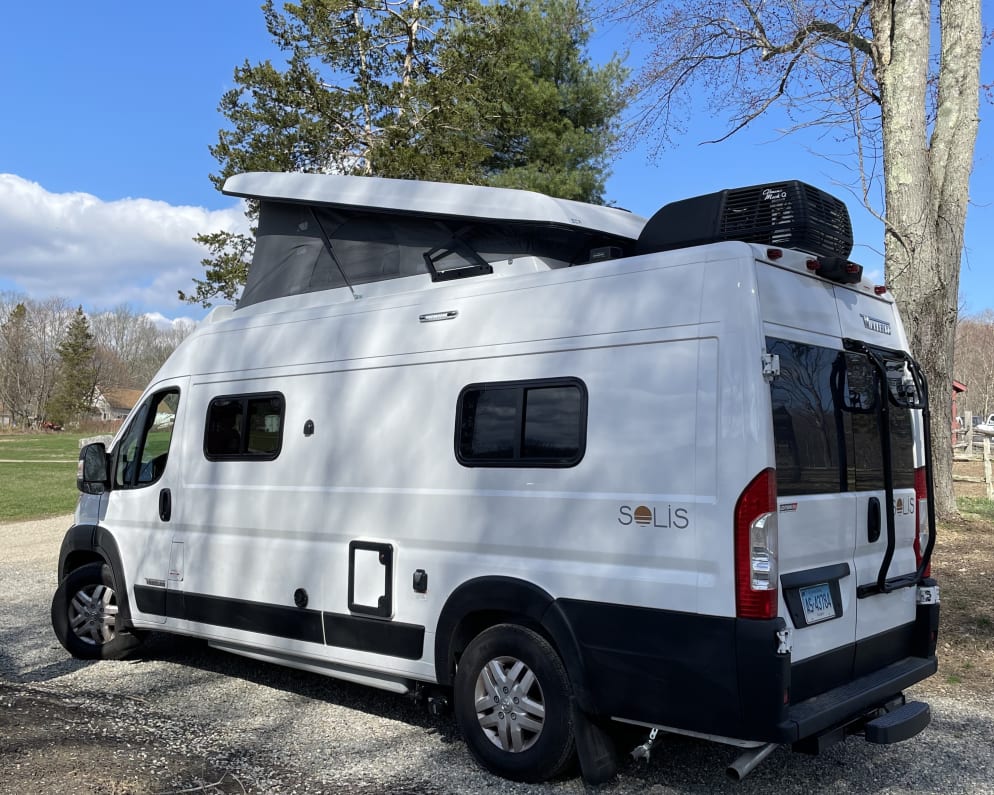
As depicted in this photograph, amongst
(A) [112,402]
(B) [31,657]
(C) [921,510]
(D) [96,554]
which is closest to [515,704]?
(C) [921,510]

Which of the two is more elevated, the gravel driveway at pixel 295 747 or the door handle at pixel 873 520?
the door handle at pixel 873 520

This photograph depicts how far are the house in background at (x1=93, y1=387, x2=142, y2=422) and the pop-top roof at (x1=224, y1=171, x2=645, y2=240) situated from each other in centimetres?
7979

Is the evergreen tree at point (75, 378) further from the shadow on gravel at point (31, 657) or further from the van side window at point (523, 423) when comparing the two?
the van side window at point (523, 423)

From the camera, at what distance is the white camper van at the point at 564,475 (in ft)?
13.0

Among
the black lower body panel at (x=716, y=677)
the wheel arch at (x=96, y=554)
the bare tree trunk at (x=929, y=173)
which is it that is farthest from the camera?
the bare tree trunk at (x=929, y=173)

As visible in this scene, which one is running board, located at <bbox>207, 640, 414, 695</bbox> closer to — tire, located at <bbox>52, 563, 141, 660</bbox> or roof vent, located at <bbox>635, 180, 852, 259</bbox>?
tire, located at <bbox>52, 563, 141, 660</bbox>

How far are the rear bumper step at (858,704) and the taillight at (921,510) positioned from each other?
596 millimetres

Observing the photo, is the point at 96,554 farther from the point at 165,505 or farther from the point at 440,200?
the point at 440,200

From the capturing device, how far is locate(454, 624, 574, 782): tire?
172 inches

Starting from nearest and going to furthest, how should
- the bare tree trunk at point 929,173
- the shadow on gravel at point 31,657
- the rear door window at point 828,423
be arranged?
the rear door window at point 828,423 → the shadow on gravel at point 31,657 → the bare tree trunk at point 929,173

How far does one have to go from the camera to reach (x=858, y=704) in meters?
4.19

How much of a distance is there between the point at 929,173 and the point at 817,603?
25.5 feet

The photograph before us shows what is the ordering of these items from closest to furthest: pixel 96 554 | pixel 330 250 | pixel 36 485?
pixel 330 250
pixel 96 554
pixel 36 485

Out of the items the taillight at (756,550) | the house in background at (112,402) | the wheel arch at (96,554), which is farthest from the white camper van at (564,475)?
the house in background at (112,402)
